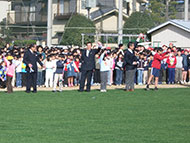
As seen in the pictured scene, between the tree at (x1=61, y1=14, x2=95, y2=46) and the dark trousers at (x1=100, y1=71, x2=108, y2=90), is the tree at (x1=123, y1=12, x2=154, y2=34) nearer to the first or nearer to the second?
the tree at (x1=61, y1=14, x2=95, y2=46)

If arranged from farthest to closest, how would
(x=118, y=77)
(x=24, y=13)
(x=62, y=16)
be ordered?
(x=24, y=13) < (x=62, y=16) < (x=118, y=77)

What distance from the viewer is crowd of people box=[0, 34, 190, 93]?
20.0m

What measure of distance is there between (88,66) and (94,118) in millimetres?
8038

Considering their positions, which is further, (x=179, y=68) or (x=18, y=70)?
(x=179, y=68)

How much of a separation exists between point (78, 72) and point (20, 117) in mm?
11148

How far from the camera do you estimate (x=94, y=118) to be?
479 inches

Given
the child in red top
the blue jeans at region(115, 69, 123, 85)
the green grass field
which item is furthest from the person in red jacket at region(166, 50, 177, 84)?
the child in red top

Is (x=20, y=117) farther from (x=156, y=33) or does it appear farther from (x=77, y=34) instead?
(x=77, y=34)

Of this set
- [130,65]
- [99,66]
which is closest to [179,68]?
[99,66]

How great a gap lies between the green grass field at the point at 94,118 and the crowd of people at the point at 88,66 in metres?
1.65

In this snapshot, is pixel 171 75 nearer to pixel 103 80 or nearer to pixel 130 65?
pixel 130 65

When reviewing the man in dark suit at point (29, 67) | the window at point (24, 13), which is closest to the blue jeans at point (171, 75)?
the man in dark suit at point (29, 67)

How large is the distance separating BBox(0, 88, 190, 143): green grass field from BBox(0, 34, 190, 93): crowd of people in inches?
64.9

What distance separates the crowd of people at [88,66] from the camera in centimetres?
1995
